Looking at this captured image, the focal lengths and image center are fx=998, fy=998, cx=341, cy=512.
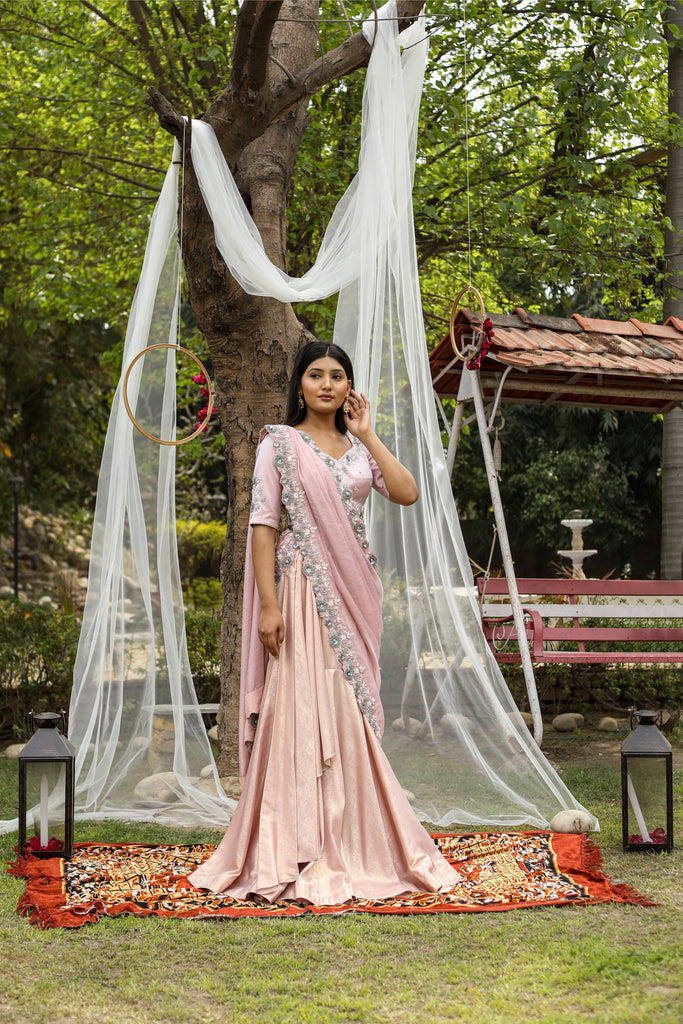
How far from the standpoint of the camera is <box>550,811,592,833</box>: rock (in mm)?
3436

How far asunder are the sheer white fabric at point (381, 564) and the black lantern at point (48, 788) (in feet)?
1.08

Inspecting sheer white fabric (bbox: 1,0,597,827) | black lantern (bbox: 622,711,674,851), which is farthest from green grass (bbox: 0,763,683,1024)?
sheer white fabric (bbox: 1,0,597,827)

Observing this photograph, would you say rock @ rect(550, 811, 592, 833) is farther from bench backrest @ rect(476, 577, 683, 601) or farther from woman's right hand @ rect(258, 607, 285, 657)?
bench backrest @ rect(476, 577, 683, 601)

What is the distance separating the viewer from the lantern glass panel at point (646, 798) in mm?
3338

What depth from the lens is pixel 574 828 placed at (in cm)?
343

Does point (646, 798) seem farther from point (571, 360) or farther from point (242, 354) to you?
point (242, 354)

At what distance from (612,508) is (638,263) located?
692 centimetres

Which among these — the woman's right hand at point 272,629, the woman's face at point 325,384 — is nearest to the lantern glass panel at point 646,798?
the woman's right hand at point 272,629

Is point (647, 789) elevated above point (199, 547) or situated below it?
below

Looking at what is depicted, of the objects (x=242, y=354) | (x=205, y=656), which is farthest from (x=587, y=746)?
(x=242, y=354)

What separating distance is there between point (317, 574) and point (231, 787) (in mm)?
1489

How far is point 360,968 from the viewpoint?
2377 mm

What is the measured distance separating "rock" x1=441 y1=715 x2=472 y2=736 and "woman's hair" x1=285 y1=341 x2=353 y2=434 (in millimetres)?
1132

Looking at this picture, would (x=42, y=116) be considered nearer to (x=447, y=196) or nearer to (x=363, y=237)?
(x=447, y=196)
